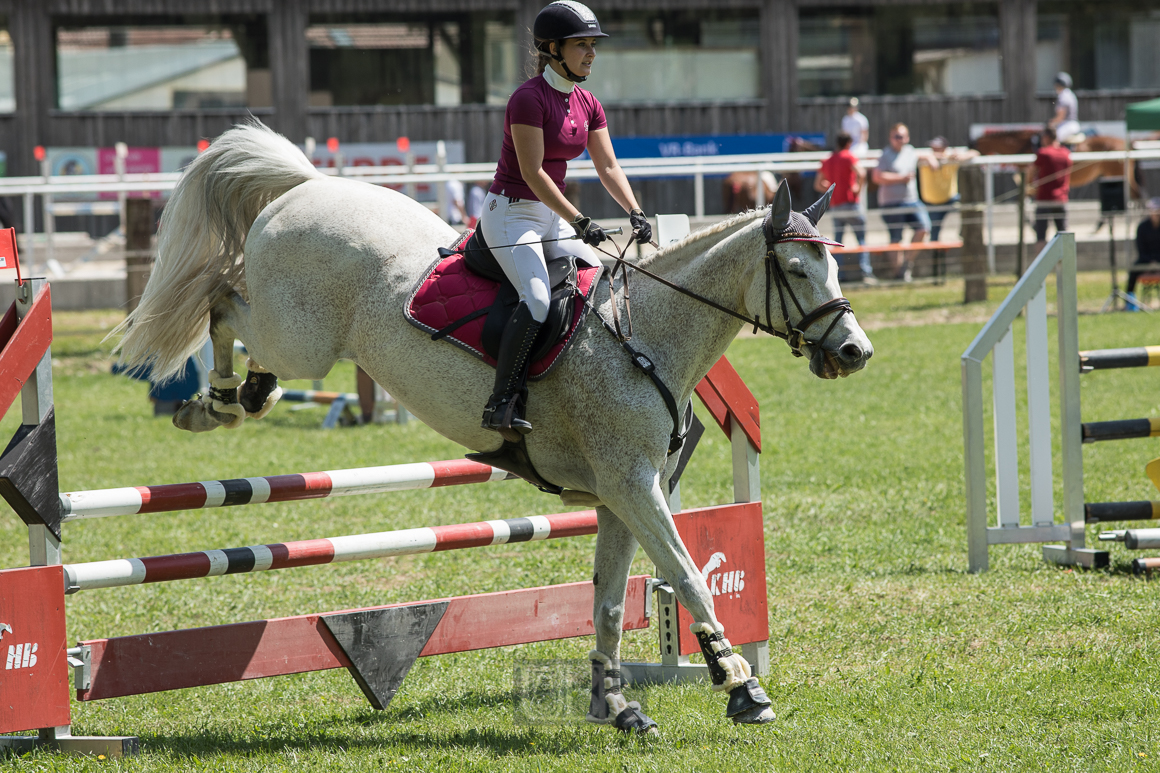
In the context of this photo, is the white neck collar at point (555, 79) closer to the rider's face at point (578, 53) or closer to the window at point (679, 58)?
the rider's face at point (578, 53)

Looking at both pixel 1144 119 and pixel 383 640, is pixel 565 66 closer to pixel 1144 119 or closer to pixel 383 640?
pixel 383 640

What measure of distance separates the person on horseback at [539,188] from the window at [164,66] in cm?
2216

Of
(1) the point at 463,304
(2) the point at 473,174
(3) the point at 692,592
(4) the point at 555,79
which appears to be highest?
(2) the point at 473,174

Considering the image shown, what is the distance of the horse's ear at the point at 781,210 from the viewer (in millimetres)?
4266

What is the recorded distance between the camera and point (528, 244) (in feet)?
15.0

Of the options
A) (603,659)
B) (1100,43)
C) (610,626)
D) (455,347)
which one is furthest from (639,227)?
(1100,43)

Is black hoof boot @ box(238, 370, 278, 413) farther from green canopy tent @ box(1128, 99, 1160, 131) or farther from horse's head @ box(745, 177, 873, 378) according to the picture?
green canopy tent @ box(1128, 99, 1160, 131)

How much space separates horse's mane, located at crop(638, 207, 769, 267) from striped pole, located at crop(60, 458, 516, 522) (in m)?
1.15

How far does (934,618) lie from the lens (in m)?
5.99

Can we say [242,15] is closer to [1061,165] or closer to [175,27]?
[175,27]

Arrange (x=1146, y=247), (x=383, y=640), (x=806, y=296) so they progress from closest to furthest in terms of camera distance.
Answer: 1. (x=806, y=296)
2. (x=383, y=640)
3. (x=1146, y=247)

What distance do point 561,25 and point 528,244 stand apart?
0.82 meters

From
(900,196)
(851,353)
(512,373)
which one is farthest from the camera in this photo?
(900,196)

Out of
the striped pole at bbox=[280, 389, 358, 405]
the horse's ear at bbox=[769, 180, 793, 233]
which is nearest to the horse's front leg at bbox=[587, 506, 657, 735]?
the horse's ear at bbox=[769, 180, 793, 233]
